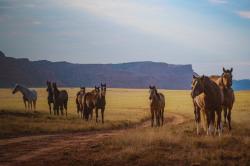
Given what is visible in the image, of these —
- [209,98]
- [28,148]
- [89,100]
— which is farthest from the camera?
[89,100]

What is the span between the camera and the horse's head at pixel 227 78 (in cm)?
2198

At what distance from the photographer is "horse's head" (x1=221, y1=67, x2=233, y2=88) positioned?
22.0m

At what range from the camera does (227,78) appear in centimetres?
2200

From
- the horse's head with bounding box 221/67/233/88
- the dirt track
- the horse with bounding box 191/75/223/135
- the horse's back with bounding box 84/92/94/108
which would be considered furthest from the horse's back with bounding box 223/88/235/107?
the horse's back with bounding box 84/92/94/108

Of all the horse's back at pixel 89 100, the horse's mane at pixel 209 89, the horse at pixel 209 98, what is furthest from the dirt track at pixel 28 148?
the horse's back at pixel 89 100

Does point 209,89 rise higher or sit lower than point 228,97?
higher

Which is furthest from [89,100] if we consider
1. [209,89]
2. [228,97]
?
[209,89]

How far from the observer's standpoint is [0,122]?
2831 cm

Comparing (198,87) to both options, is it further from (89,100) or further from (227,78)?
(89,100)

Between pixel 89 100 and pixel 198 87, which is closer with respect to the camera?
pixel 198 87

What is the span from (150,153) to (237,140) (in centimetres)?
449

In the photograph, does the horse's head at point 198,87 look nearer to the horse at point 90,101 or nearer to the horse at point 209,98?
the horse at point 209,98

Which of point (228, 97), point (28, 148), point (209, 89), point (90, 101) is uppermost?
point (209, 89)

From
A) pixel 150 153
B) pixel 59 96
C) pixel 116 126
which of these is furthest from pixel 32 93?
pixel 150 153
